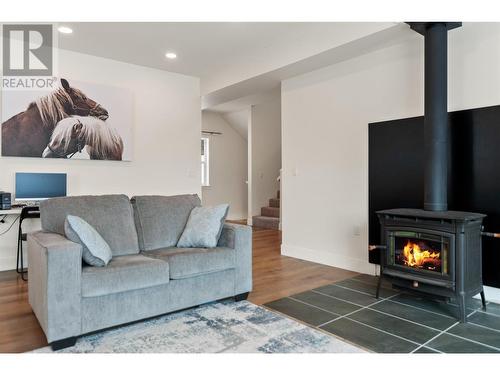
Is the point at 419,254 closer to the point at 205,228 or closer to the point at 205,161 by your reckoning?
the point at 205,228

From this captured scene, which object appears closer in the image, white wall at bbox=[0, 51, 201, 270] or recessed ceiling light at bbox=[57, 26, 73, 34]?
recessed ceiling light at bbox=[57, 26, 73, 34]

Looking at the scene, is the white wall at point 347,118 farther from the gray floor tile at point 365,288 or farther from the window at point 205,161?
the window at point 205,161

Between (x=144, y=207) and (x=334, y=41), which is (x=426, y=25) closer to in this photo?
(x=334, y=41)

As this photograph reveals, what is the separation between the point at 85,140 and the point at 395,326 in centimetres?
A: 399

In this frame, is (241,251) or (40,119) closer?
(241,251)

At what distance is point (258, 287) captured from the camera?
3.38 metres

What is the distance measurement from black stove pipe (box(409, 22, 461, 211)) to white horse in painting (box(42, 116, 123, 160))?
3.70 m

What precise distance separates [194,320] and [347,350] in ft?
3.58

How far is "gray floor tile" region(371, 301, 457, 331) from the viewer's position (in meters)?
2.53

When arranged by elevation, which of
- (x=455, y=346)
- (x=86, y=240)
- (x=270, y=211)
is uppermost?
(x=86, y=240)

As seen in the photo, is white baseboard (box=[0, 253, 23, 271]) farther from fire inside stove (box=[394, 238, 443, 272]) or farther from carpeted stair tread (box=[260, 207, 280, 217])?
carpeted stair tread (box=[260, 207, 280, 217])

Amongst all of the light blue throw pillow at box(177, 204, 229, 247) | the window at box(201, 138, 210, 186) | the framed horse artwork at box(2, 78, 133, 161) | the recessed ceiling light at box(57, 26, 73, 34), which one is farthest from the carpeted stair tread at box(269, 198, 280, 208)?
the recessed ceiling light at box(57, 26, 73, 34)

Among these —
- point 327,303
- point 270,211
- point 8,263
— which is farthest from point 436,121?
point 270,211
